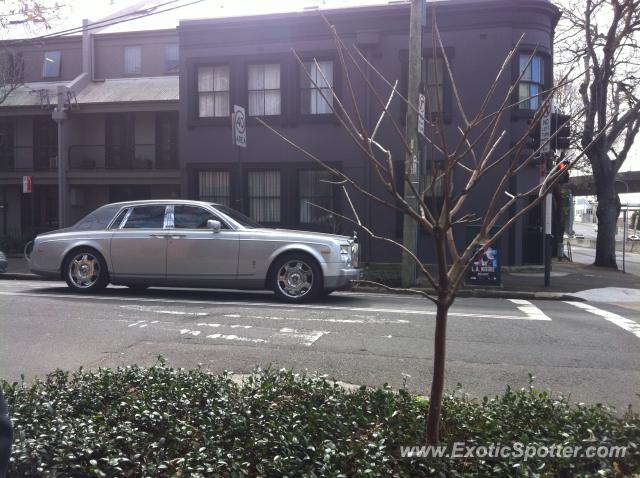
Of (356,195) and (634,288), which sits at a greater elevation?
(356,195)

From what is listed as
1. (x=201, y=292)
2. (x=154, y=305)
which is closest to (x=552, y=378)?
(x=154, y=305)

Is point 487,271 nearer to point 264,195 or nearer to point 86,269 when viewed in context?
point 264,195

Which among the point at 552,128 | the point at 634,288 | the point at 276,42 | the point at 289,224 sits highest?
the point at 276,42

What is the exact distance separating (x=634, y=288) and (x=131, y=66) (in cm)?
1943

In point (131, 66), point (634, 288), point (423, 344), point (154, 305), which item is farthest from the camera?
point (131, 66)

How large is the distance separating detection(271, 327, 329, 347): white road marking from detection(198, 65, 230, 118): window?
11559 millimetres

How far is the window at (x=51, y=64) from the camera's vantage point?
2466 cm

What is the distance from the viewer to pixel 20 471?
3.03 metres

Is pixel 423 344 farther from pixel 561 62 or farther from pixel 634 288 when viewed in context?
pixel 561 62

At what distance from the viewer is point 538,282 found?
14.1m

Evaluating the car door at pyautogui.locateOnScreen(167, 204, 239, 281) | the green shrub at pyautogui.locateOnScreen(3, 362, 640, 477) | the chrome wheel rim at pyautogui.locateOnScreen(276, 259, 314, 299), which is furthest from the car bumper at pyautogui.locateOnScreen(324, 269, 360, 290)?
the green shrub at pyautogui.locateOnScreen(3, 362, 640, 477)

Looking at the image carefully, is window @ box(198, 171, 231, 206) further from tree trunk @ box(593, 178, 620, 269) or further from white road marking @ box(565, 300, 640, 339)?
tree trunk @ box(593, 178, 620, 269)

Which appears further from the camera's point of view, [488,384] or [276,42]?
[276,42]

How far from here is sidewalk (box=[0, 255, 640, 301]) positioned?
12.3 metres
